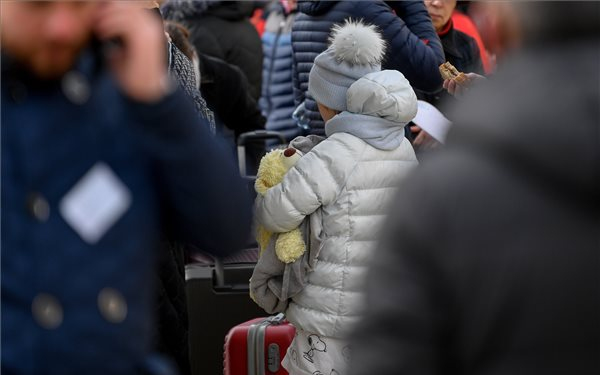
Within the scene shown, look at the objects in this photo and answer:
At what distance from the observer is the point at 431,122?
4629 millimetres

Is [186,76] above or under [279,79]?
above

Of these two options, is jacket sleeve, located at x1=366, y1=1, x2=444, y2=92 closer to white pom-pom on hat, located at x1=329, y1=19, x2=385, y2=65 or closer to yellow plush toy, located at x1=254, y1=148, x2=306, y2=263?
white pom-pom on hat, located at x1=329, y1=19, x2=385, y2=65

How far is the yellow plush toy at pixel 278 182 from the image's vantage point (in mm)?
3855

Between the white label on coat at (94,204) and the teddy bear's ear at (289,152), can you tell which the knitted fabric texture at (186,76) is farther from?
the white label on coat at (94,204)

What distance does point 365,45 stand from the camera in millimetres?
4051

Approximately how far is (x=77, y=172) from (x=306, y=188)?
1875mm

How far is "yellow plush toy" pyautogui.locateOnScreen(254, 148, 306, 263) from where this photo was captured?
3855 millimetres

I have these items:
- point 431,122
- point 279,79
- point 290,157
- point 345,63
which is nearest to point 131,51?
point 290,157

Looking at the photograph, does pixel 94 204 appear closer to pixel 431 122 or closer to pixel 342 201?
pixel 342 201

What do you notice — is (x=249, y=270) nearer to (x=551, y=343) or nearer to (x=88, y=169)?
(x=88, y=169)

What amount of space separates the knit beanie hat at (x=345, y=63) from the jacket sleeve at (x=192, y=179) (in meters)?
1.88

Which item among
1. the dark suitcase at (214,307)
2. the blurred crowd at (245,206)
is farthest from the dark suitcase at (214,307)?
the blurred crowd at (245,206)

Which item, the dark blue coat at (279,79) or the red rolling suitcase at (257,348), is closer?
the red rolling suitcase at (257,348)

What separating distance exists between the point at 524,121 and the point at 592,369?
0.38m
